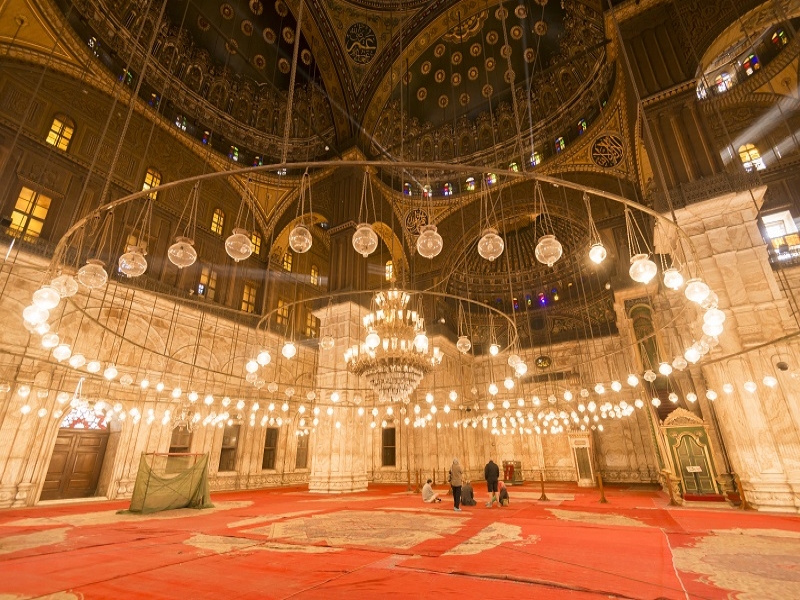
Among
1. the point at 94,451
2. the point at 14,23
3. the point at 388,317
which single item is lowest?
the point at 94,451

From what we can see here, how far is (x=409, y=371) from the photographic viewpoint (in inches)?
325

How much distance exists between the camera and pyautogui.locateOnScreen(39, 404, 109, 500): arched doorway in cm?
935

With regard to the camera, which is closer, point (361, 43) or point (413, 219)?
point (361, 43)

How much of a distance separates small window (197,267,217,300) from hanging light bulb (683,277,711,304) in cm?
1246

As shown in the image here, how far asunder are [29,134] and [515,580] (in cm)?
1289

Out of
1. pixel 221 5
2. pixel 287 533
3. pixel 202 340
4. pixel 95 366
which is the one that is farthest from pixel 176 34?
pixel 287 533

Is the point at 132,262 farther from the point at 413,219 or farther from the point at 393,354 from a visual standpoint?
the point at 413,219

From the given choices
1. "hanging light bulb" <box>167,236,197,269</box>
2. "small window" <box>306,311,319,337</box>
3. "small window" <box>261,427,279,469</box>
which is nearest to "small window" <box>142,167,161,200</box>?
"small window" <box>306,311,319,337</box>

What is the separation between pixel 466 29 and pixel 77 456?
17.5 meters

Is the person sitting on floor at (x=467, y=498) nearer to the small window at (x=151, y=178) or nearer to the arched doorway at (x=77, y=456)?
the arched doorway at (x=77, y=456)

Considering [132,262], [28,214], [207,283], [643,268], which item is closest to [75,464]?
[207,283]

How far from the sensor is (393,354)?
26.4 feet

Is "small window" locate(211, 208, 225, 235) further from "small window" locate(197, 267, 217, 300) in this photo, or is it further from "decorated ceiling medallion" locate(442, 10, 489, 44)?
"decorated ceiling medallion" locate(442, 10, 489, 44)

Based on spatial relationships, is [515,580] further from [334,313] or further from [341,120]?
[341,120]
